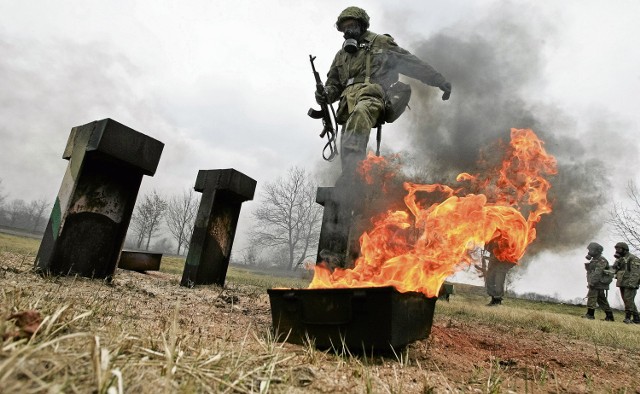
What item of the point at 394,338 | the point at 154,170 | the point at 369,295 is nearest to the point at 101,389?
the point at 369,295

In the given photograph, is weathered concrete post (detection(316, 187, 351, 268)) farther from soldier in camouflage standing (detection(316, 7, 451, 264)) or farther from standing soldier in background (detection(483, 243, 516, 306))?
standing soldier in background (detection(483, 243, 516, 306))

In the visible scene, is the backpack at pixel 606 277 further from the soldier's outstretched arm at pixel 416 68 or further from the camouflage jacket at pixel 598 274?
the soldier's outstretched arm at pixel 416 68

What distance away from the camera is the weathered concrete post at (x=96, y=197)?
4.05 meters

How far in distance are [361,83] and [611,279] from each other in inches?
566

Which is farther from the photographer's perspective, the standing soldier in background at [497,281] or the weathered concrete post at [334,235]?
the standing soldier in background at [497,281]

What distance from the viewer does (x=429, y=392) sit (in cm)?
163

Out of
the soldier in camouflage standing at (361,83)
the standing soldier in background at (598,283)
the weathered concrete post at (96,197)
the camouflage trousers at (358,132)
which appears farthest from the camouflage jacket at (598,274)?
the weathered concrete post at (96,197)

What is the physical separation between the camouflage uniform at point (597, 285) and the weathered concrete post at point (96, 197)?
15.5 m

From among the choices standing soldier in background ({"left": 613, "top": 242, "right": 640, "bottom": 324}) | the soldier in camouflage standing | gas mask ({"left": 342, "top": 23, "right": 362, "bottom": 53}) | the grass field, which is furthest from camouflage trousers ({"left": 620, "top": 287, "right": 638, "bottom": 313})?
gas mask ({"left": 342, "top": 23, "right": 362, "bottom": 53})

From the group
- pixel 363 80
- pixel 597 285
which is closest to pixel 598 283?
pixel 597 285

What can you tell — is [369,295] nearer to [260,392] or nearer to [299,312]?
[299,312]

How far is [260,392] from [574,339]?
15.5ft

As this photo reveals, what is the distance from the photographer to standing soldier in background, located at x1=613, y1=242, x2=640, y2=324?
41.2 ft

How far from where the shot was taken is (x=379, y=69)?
15.4 feet
